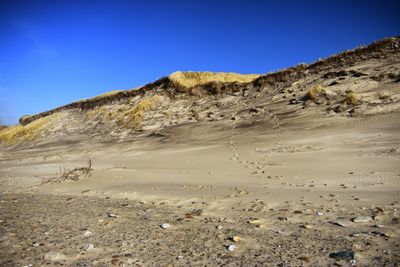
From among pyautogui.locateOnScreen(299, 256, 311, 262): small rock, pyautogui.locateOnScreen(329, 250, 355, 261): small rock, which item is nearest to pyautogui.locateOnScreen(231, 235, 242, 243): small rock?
pyautogui.locateOnScreen(299, 256, 311, 262): small rock

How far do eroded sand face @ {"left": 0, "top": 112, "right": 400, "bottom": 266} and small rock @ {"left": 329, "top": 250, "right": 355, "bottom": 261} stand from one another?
2.2 inches

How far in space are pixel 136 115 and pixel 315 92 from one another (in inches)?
491

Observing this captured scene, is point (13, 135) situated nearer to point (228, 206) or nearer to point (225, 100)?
point (225, 100)

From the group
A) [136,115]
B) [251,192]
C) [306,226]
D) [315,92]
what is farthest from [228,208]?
[136,115]

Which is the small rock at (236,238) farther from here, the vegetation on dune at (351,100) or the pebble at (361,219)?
the vegetation on dune at (351,100)

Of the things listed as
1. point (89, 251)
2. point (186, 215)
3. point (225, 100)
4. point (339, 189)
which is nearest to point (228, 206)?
point (186, 215)

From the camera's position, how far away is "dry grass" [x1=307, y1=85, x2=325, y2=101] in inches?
666

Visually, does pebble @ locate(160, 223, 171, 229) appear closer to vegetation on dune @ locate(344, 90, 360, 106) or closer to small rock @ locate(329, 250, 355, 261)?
small rock @ locate(329, 250, 355, 261)

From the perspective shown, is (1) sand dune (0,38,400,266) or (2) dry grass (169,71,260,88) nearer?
(1) sand dune (0,38,400,266)

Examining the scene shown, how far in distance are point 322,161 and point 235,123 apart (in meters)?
8.96

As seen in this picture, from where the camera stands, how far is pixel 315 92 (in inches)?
674

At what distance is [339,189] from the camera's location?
6.42 meters

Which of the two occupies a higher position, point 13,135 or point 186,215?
point 13,135

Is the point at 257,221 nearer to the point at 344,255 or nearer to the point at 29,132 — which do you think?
the point at 344,255
